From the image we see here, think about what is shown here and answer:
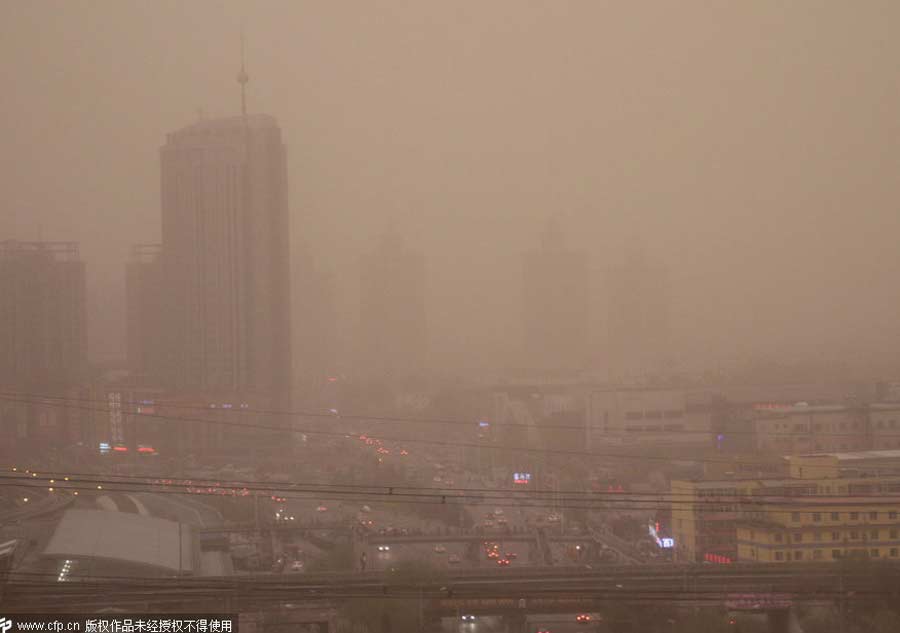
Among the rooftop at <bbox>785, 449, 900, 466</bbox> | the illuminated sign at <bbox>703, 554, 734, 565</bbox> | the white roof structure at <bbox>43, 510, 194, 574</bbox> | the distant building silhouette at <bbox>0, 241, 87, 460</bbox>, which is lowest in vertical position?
the illuminated sign at <bbox>703, 554, 734, 565</bbox>

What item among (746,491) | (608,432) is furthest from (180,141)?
(746,491)

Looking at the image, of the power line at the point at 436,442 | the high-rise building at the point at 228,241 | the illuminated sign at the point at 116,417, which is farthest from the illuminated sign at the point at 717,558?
the high-rise building at the point at 228,241

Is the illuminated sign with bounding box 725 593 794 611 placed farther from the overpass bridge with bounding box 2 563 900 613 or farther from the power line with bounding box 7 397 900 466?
the power line with bounding box 7 397 900 466

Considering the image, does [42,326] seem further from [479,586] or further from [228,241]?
[479,586]

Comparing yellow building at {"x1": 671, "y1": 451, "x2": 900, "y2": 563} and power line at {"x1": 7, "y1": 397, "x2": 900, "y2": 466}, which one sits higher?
power line at {"x1": 7, "y1": 397, "x2": 900, "y2": 466}

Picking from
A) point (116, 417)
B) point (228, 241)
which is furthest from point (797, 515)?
point (228, 241)

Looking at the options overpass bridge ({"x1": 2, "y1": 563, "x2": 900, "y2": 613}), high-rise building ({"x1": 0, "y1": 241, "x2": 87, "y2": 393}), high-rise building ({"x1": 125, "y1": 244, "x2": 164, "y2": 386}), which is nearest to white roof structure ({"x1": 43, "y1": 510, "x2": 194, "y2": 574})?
overpass bridge ({"x1": 2, "y1": 563, "x2": 900, "y2": 613})
